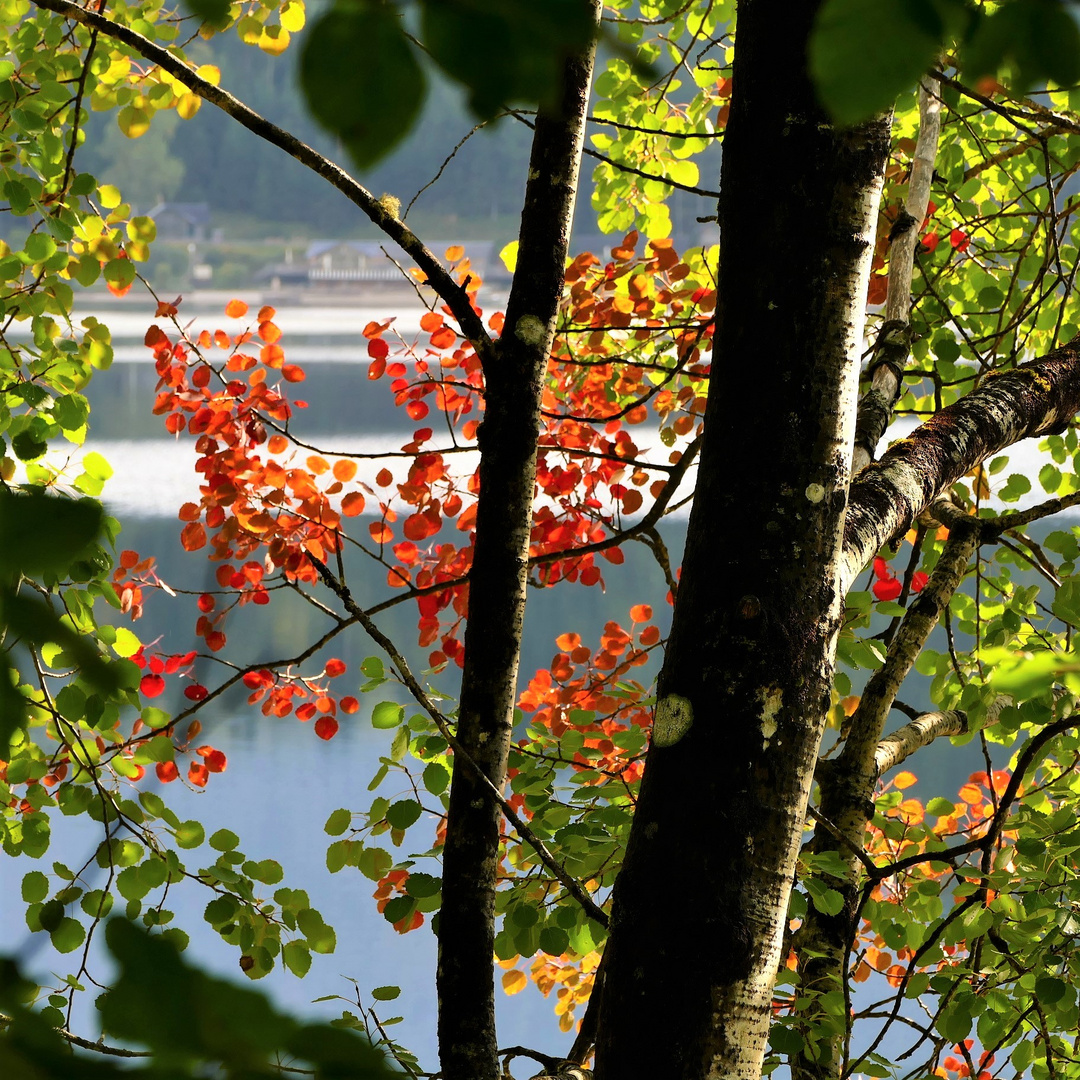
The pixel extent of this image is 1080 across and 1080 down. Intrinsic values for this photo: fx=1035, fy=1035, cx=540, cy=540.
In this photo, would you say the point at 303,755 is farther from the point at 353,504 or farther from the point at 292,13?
the point at 292,13

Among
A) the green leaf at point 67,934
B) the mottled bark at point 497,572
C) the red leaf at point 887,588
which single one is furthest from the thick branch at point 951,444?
the green leaf at point 67,934

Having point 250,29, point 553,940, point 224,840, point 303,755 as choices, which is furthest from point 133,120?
point 303,755

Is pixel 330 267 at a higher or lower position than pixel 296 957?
higher

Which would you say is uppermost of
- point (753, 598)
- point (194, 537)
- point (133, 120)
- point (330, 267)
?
point (330, 267)

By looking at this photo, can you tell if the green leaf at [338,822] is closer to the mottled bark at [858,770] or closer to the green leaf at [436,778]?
the green leaf at [436,778]

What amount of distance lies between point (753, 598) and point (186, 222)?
1156 cm

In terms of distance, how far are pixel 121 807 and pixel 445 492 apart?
2.48 feet

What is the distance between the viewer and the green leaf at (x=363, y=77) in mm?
204

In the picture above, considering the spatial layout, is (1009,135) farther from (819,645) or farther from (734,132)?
(819,645)

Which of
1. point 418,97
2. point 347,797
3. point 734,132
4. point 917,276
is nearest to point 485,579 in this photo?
point 734,132

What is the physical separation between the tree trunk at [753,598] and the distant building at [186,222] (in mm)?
11219

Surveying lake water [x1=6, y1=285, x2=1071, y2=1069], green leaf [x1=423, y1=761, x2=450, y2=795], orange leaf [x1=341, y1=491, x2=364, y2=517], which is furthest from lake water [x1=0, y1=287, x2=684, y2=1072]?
green leaf [x1=423, y1=761, x2=450, y2=795]

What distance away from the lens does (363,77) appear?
0.21m

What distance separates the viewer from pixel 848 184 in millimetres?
Answer: 644
